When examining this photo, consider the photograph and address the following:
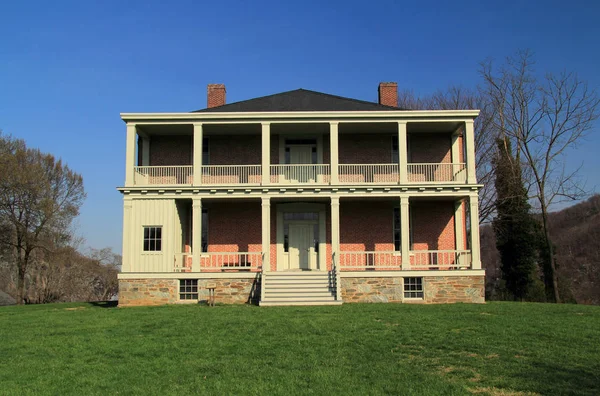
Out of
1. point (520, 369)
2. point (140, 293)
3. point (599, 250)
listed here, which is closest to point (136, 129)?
point (140, 293)

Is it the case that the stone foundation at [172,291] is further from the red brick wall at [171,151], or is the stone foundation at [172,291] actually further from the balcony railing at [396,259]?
the red brick wall at [171,151]

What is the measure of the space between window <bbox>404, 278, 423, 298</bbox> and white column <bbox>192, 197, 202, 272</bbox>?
7309mm

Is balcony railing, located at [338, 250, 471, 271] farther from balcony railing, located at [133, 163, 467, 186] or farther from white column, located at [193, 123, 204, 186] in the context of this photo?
white column, located at [193, 123, 204, 186]

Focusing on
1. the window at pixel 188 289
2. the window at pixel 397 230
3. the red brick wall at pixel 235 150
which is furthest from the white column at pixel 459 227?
the window at pixel 188 289

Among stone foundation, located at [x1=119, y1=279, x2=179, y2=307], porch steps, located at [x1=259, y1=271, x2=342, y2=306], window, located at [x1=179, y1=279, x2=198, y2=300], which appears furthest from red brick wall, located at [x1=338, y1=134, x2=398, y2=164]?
stone foundation, located at [x1=119, y1=279, x2=179, y2=307]

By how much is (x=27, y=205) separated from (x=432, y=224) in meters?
22.1

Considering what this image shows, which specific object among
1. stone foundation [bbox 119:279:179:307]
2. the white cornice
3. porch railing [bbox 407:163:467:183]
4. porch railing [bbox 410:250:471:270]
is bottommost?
stone foundation [bbox 119:279:179:307]

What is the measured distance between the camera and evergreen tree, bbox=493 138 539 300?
91.1ft

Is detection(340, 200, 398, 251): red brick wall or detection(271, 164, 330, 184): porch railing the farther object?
detection(340, 200, 398, 251): red brick wall

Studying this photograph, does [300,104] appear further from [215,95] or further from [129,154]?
[129,154]

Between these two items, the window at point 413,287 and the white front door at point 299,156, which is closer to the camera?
the window at point 413,287

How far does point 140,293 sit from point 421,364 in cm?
1310

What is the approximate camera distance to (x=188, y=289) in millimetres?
19562

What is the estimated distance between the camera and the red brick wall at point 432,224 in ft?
72.3
